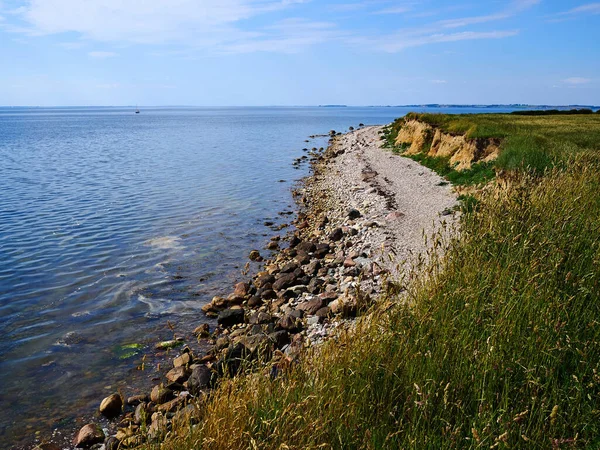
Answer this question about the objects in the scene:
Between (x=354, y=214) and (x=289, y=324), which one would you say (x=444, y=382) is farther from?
(x=354, y=214)

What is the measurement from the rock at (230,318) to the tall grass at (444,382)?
733 cm

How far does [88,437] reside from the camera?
8055 millimetres

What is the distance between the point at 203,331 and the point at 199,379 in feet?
10.1

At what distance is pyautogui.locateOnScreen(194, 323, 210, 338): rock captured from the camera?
1220cm

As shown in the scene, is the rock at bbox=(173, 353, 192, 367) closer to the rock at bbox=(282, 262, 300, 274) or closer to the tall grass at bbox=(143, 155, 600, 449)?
the tall grass at bbox=(143, 155, 600, 449)

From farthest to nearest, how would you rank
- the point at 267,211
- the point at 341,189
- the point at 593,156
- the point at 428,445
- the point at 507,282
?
the point at 341,189 < the point at 267,211 < the point at 593,156 < the point at 507,282 < the point at 428,445

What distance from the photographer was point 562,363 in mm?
5000

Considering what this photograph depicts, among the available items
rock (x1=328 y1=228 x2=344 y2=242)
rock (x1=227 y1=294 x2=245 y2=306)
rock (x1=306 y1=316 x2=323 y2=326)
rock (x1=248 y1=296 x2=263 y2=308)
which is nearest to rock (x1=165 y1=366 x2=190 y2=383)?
rock (x1=306 y1=316 x2=323 y2=326)

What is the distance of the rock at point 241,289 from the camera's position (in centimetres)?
1462

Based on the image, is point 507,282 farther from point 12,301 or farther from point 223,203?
point 223,203

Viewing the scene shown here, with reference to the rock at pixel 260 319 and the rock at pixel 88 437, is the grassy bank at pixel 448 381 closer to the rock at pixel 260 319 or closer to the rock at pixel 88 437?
the rock at pixel 88 437

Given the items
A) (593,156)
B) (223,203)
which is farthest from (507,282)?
(223,203)

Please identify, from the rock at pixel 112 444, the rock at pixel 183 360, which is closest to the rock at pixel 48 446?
the rock at pixel 112 444

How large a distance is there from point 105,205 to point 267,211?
402 inches
